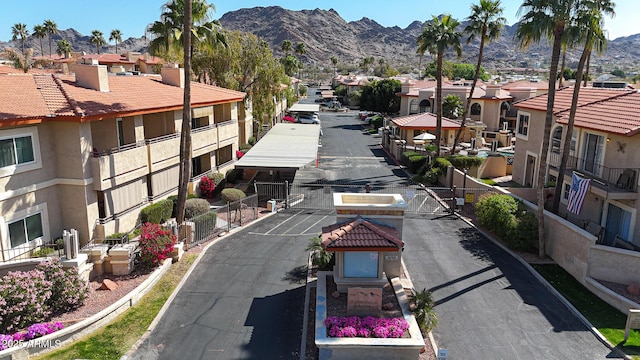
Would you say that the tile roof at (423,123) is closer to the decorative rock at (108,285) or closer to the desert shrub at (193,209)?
the desert shrub at (193,209)

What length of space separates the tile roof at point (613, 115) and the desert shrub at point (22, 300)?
86.1ft

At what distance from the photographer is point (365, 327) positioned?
14484 millimetres

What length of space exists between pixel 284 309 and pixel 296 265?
4233 millimetres

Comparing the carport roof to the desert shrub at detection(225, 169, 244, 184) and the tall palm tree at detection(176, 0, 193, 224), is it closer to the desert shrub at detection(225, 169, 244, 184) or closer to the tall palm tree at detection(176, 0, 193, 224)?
the desert shrub at detection(225, 169, 244, 184)

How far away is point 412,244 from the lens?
2466 centimetres

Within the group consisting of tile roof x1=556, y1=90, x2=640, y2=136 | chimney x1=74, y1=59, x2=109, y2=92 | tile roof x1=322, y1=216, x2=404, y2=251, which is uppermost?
chimney x1=74, y1=59, x2=109, y2=92

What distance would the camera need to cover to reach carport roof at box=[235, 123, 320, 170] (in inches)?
1279

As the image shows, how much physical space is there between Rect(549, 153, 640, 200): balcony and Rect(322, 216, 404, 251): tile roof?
1291cm

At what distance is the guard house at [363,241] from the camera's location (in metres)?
16.0

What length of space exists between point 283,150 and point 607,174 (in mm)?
22305

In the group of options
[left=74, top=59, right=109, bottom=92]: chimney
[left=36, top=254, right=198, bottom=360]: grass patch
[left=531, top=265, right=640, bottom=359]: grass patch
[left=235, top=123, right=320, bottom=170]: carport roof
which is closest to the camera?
[left=36, top=254, right=198, bottom=360]: grass patch

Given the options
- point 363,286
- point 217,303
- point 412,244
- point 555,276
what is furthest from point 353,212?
point 555,276

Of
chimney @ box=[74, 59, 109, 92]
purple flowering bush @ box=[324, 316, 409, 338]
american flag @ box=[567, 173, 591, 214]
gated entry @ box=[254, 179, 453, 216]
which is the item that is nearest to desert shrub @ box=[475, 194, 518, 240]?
american flag @ box=[567, 173, 591, 214]

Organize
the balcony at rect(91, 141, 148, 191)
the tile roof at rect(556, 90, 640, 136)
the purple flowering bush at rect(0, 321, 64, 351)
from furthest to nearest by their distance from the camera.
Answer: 1. the tile roof at rect(556, 90, 640, 136)
2. the balcony at rect(91, 141, 148, 191)
3. the purple flowering bush at rect(0, 321, 64, 351)
